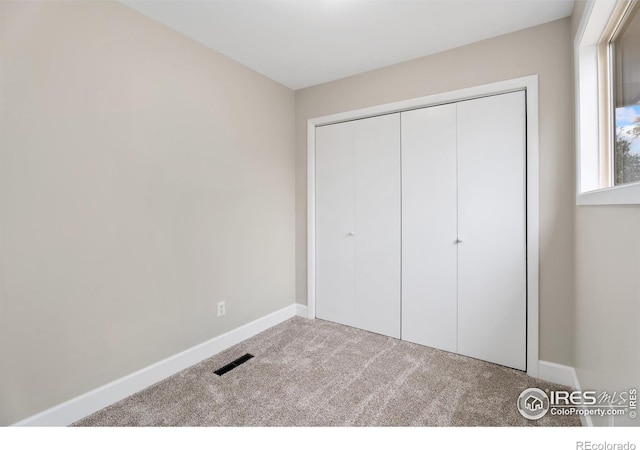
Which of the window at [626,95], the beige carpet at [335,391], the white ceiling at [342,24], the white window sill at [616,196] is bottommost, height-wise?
the beige carpet at [335,391]

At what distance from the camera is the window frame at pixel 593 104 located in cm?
167

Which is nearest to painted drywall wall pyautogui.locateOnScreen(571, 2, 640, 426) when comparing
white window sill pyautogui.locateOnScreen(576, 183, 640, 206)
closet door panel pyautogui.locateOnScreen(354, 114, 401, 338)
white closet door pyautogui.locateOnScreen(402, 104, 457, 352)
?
white window sill pyautogui.locateOnScreen(576, 183, 640, 206)

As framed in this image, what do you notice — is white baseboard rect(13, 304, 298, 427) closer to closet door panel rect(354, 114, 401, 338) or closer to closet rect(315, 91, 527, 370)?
closet rect(315, 91, 527, 370)

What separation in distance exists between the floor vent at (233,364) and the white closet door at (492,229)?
1.73 m

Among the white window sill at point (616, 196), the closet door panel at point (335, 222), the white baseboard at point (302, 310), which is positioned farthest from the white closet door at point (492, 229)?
the white baseboard at point (302, 310)

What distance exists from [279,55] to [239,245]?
169cm

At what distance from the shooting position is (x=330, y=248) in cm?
330

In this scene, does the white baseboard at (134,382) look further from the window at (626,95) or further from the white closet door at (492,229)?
the window at (626,95)

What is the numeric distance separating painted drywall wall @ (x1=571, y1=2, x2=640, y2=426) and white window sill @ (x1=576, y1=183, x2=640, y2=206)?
0.09 feet

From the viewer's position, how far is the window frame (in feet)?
5.49

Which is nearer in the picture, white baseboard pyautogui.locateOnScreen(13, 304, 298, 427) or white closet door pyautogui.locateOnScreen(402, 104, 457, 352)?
white baseboard pyautogui.locateOnScreen(13, 304, 298, 427)

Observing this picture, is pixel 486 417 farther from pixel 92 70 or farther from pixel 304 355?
pixel 92 70

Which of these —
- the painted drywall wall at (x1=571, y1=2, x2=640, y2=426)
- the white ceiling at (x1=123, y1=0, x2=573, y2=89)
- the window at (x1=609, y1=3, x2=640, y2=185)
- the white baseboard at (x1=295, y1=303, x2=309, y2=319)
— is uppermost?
the white ceiling at (x1=123, y1=0, x2=573, y2=89)
